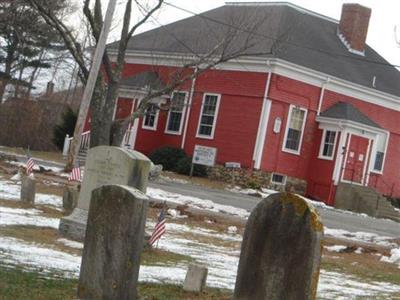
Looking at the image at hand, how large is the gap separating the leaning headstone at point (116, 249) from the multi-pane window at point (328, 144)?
29853mm

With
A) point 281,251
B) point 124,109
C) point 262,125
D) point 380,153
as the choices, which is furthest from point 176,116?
point 281,251

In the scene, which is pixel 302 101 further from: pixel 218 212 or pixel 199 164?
pixel 218 212

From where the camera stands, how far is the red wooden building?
35.8 metres

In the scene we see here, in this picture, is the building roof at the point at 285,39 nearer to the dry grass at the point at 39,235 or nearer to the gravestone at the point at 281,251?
the dry grass at the point at 39,235

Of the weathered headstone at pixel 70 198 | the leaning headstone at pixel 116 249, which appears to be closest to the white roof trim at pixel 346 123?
the weathered headstone at pixel 70 198

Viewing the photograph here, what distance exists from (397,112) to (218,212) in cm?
2100

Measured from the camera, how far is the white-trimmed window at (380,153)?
39.9m

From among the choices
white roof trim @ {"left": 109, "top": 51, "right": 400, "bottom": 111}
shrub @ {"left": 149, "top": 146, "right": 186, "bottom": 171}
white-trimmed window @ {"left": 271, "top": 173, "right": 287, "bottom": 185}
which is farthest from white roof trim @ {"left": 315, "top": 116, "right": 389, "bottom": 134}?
shrub @ {"left": 149, "top": 146, "right": 186, "bottom": 171}

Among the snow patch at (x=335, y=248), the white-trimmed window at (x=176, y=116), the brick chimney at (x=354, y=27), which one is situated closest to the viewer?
the snow patch at (x=335, y=248)

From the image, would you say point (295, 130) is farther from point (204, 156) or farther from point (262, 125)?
point (204, 156)

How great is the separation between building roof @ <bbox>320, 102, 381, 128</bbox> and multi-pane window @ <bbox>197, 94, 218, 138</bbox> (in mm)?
4853

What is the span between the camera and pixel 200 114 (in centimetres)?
3784

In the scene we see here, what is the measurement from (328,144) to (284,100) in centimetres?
343

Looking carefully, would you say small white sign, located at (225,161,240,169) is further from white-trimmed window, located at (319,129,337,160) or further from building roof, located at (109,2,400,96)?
building roof, located at (109,2,400,96)
